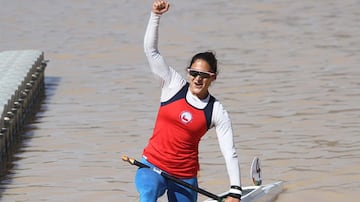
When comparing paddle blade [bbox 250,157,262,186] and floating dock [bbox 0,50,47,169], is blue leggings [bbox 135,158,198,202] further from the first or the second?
floating dock [bbox 0,50,47,169]

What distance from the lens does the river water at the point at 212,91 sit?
1216cm

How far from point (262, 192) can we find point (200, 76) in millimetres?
3644

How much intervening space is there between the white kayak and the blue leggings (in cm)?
246

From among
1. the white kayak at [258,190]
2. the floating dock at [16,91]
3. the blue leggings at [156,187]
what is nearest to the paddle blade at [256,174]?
the white kayak at [258,190]

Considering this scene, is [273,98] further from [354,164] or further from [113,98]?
[354,164]

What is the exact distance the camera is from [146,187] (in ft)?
23.5

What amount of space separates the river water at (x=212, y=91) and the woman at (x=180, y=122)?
155 inches

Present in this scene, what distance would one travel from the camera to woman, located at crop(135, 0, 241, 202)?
7.07 metres

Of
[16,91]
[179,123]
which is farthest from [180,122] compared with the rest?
[16,91]

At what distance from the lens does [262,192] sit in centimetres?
1050

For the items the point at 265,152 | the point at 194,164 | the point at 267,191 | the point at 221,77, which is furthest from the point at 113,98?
the point at 194,164

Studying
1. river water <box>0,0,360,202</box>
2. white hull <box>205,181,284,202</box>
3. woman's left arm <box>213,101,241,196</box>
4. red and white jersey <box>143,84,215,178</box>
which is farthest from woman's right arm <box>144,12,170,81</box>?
river water <box>0,0,360,202</box>

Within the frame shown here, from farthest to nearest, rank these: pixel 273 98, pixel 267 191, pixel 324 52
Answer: pixel 324 52, pixel 273 98, pixel 267 191

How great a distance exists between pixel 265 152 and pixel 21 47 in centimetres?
1416
